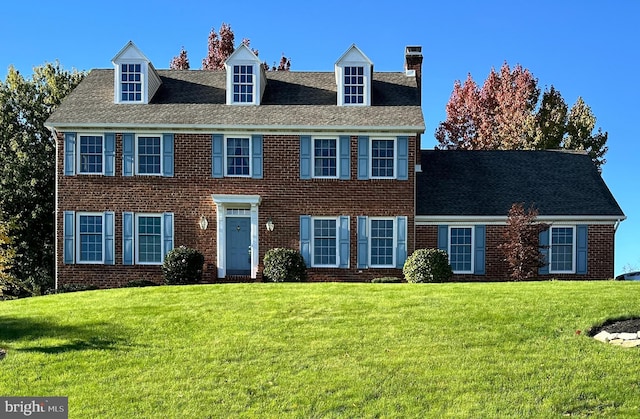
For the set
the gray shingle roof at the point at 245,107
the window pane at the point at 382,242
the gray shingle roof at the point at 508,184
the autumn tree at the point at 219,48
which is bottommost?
the window pane at the point at 382,242

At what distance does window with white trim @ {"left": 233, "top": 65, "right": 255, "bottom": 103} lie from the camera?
82.1 feet

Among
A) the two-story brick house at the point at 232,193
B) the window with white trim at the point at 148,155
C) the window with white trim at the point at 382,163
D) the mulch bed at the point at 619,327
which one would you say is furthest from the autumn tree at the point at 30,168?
the mulch bed at the point at 619,327

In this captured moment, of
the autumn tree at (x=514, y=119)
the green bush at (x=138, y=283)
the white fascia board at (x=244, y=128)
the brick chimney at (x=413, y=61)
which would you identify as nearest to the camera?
the green bush at (x=138, y=283)

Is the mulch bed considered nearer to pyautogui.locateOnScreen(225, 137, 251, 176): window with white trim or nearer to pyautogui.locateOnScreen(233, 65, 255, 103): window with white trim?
pyautogui.locateOnScreen(225, 137, 251, 176): window with white trim

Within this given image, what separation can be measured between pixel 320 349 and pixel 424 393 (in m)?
2.41

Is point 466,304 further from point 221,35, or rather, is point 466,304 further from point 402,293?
point 221,35

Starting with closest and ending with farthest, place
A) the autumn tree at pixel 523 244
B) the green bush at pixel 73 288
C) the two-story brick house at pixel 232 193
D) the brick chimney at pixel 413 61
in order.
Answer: the green bush at pixel 73 288
the autumn tree at pixel 523 244
the two-story brick house at pixel 232 193
the brick chimney at pixel 413 61

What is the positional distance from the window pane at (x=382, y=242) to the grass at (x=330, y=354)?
6.22 meters

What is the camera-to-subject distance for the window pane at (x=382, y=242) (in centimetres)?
2378

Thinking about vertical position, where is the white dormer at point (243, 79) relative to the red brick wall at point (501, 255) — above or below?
above

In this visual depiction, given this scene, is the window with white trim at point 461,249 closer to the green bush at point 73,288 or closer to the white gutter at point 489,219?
the white gutter at point 489,219

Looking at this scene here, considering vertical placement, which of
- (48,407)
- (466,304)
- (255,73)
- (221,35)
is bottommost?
(48,407)

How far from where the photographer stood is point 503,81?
41.8 meters

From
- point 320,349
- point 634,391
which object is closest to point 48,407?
point 320,349
